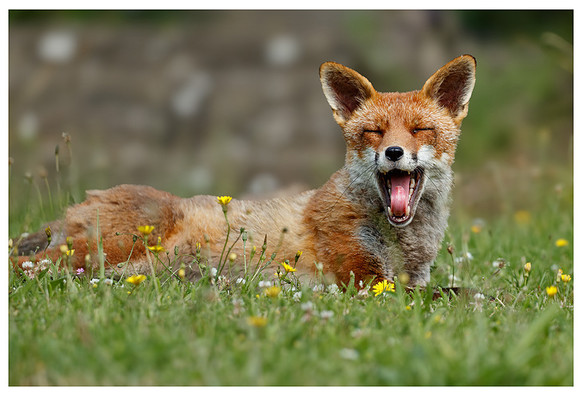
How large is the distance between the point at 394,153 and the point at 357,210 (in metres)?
0.69

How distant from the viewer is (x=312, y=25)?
11.0m

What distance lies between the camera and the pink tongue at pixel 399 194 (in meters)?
4.35

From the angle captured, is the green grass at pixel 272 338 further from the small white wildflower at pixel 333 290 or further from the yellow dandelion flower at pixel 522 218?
the yellow dandelion flower at pixel 522 218

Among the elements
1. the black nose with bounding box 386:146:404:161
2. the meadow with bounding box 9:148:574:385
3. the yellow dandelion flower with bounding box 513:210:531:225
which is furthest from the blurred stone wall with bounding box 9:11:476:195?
the meadow with bounding box 9:148:574:385

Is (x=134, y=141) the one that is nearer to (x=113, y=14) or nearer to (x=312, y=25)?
(x=113, y=14)

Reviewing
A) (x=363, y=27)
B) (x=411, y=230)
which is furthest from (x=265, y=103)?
(x=411, y=230)

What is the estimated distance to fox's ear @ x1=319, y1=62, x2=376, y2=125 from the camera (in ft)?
15.2

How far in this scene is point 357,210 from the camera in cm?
469

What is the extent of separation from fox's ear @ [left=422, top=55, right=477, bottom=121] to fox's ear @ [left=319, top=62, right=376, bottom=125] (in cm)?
46

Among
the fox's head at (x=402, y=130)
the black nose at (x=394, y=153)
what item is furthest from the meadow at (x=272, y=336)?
the black nose at (x=394, y=153)

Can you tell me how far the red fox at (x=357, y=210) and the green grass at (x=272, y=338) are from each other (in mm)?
435

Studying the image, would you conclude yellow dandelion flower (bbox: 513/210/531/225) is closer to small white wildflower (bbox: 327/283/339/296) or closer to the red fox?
the red fox

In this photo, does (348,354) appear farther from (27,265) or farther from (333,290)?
(27,265)

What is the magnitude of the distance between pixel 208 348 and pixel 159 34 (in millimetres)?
9406
